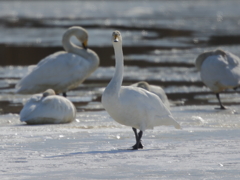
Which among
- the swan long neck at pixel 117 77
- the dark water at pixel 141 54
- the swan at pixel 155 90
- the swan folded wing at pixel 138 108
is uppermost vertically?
the swan long neck at pixel 117 77

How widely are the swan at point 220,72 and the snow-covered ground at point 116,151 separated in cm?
145

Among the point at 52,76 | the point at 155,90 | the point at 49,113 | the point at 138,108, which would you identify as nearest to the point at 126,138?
the point at 138,108

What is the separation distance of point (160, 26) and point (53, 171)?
1048 inches

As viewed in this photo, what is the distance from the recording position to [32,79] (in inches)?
408

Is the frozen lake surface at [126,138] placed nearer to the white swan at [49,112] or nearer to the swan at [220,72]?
the white swan at [49,112]

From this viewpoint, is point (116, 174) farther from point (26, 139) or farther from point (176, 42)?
point (176, 42)

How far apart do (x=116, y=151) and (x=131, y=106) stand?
50cm

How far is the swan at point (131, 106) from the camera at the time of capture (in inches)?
227

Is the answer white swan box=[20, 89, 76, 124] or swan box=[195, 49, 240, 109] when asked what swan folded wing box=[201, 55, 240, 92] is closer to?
swan box=[195, 49, 240, 109]

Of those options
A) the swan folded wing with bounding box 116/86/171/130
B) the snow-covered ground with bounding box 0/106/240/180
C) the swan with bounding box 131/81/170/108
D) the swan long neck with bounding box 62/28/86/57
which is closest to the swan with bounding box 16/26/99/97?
the swan long neck with bounding box 62/28/86/57

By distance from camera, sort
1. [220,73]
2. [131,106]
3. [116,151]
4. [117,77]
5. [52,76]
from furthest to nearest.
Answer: [52,76] < [220,73] < [117,77] < [131,106] < [116,151]

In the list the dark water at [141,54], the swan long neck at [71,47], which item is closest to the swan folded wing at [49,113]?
the dark water at [141,54]

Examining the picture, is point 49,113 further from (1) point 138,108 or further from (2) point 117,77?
(1) point 138,108

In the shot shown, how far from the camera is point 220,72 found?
9.53 m
